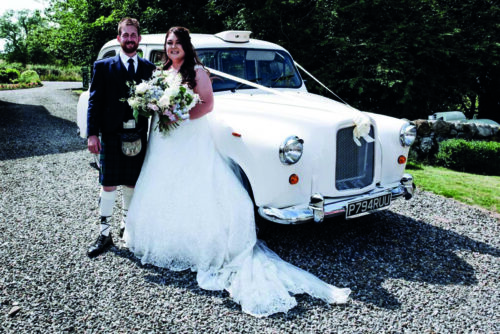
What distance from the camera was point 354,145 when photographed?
390cm

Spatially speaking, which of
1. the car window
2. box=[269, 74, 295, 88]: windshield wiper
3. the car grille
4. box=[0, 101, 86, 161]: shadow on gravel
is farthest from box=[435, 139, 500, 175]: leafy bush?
box=[0, 101, 86, 161]: shadow on gravel

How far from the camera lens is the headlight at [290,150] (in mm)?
3379

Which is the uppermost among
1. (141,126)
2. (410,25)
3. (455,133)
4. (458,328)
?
Result: (410,25)

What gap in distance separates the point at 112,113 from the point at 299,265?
2.25 metres

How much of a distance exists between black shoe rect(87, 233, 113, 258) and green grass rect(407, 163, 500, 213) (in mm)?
4682

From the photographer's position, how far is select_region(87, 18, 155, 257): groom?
12.1ft

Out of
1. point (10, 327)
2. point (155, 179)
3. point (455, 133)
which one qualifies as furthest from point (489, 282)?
point (455, 133)

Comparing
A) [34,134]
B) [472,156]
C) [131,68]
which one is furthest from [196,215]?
[34,134]

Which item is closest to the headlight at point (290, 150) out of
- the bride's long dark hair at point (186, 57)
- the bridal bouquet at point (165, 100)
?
the bridal bouquet at point (165, 100)

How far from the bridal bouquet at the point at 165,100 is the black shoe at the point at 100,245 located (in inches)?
50.7

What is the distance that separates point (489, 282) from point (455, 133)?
5179 mm

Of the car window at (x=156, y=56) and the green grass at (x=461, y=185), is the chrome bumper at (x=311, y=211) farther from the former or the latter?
the green grass at (x=461, y=185)

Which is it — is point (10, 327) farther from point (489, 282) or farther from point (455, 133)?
point (455, 133)

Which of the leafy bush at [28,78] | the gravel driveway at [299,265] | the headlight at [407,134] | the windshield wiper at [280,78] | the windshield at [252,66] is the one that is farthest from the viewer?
the leafy bush at [28,78]
